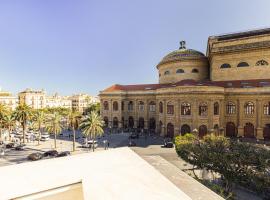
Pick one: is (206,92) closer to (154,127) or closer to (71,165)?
(154,127)

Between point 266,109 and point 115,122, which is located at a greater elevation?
point 266,109

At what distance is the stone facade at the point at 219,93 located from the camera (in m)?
46.8

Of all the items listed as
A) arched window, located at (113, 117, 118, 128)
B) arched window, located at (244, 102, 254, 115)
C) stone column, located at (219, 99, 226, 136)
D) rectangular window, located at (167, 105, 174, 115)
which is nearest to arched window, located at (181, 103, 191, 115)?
rectangular window, located at (167, 105, 174, 115)

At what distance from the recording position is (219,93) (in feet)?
157

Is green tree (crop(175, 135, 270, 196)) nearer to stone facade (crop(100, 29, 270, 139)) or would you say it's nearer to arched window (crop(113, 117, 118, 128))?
stone facade (crop(100, 29, 270, 139))

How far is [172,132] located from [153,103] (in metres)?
13.7

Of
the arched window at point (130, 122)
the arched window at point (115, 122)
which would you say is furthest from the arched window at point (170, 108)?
the arched window at point (115, 122)

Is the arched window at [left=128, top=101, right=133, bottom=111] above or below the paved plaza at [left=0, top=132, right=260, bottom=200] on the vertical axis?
above

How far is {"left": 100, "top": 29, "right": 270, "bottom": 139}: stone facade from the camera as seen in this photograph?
46844 mm

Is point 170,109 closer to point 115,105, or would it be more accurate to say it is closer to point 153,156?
point 115,105

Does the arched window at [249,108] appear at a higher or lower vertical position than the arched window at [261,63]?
lower

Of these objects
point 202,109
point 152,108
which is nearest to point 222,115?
point 202,109

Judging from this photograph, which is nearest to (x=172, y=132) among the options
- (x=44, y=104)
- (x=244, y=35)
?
(x=244, y=35)

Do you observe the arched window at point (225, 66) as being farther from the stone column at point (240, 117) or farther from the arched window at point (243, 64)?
the stone column at point (240, 117)
